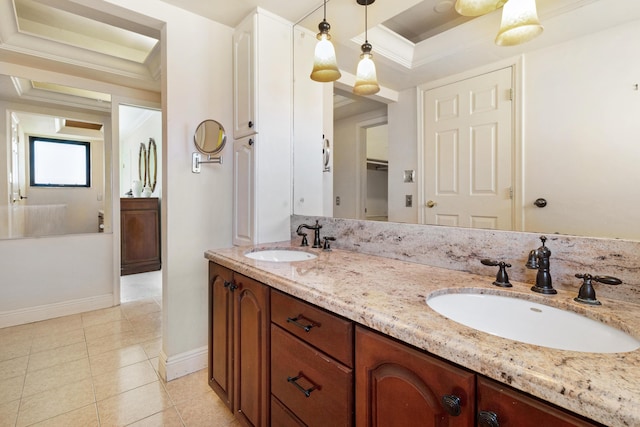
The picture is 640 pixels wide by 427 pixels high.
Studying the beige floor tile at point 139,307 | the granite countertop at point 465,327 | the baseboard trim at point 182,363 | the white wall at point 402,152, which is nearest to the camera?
the granite countertop at point 465,327

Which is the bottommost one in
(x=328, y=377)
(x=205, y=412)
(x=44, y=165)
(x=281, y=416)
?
(x=205, y=412)

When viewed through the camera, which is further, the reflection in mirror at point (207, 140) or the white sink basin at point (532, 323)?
the reflection in mirror at point (207, 140)

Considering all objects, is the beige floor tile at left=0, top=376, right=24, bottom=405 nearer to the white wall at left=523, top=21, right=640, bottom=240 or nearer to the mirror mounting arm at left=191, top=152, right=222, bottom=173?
the mirror mounting arm at left=191, top=152, right=222, bottom=173

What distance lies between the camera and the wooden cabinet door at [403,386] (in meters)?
0.58

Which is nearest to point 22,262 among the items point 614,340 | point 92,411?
point 92,411

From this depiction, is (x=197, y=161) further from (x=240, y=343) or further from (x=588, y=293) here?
(x=588, y=293)

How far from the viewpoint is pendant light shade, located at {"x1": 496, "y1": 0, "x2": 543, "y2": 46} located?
99cm

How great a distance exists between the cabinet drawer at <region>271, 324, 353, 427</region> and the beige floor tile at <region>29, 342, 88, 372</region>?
1.85m

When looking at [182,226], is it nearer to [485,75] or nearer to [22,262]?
[485,75]

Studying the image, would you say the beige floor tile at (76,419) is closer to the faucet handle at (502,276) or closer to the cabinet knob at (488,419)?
the cabinet knob at (488,419)

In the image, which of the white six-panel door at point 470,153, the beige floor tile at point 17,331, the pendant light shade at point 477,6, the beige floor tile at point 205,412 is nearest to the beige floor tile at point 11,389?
the beige floor tile at point 17,331

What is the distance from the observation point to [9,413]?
1.51 metres

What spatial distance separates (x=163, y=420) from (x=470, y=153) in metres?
1.92

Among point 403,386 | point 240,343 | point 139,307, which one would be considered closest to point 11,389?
point 139,307
